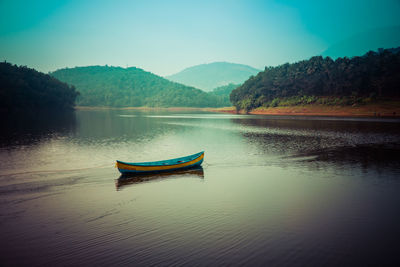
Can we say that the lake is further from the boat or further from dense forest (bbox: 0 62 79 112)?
dense forest (bbox: 0 62 79 112)

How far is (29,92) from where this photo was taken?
92812 mm

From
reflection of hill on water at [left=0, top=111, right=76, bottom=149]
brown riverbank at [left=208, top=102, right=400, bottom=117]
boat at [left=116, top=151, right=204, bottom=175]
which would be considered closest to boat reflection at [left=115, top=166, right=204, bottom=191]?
boat at [left=116, top=151, right=204, bottom=175]

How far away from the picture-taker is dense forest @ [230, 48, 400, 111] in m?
77.8

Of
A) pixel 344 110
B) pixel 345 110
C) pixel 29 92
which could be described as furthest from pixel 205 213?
pixel 29 92

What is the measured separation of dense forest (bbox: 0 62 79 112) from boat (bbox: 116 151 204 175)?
81619mm

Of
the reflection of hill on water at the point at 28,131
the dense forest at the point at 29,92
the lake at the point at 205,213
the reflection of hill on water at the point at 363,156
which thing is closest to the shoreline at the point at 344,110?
Answer: the reflection of hill on water at the point at 363,156

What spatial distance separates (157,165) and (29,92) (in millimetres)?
98526

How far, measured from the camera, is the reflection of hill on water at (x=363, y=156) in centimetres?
2086

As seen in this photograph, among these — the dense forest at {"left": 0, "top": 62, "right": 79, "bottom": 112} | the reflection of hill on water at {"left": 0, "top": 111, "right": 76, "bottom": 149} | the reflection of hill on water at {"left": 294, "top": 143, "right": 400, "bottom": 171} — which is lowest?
the reflection of hill on water at {"left": 294, "top": 143, "right": 400, "bottom": 171}

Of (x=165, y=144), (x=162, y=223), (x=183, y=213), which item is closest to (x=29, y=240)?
(x=162, y=223)

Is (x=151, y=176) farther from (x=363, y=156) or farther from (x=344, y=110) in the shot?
(x=344, y=110)

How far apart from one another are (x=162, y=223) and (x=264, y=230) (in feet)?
13.7

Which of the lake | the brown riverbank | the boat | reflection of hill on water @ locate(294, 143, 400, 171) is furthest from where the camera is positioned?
the brown riverbank

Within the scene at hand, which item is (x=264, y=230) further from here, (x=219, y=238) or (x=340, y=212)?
(x=340, y=212)
